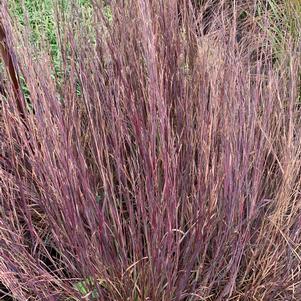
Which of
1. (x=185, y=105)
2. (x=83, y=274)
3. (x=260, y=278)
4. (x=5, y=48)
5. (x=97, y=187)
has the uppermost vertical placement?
(x=5, y=48)

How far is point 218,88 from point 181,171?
10.0 inches

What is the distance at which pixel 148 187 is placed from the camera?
3.53 feet

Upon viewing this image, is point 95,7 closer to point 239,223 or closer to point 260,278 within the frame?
point 239,223

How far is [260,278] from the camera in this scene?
1214mm

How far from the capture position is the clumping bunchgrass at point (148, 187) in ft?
3.59

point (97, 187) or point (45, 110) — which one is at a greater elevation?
point (45, 110)

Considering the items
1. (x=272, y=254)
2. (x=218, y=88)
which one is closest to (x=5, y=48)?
(x=218, y=88)

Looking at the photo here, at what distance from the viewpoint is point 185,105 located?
4.37 feet

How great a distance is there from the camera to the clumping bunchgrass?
1.09 m

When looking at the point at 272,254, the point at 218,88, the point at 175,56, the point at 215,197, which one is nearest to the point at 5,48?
the point at 175,56

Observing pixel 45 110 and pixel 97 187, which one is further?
pixel 97 187

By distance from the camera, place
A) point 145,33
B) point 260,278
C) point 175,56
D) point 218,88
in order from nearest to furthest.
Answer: point 145,33
point 260,278
point 218,88
point 175,56

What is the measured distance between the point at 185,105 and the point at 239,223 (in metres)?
0.36

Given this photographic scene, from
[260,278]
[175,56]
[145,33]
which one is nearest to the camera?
[145,33]
